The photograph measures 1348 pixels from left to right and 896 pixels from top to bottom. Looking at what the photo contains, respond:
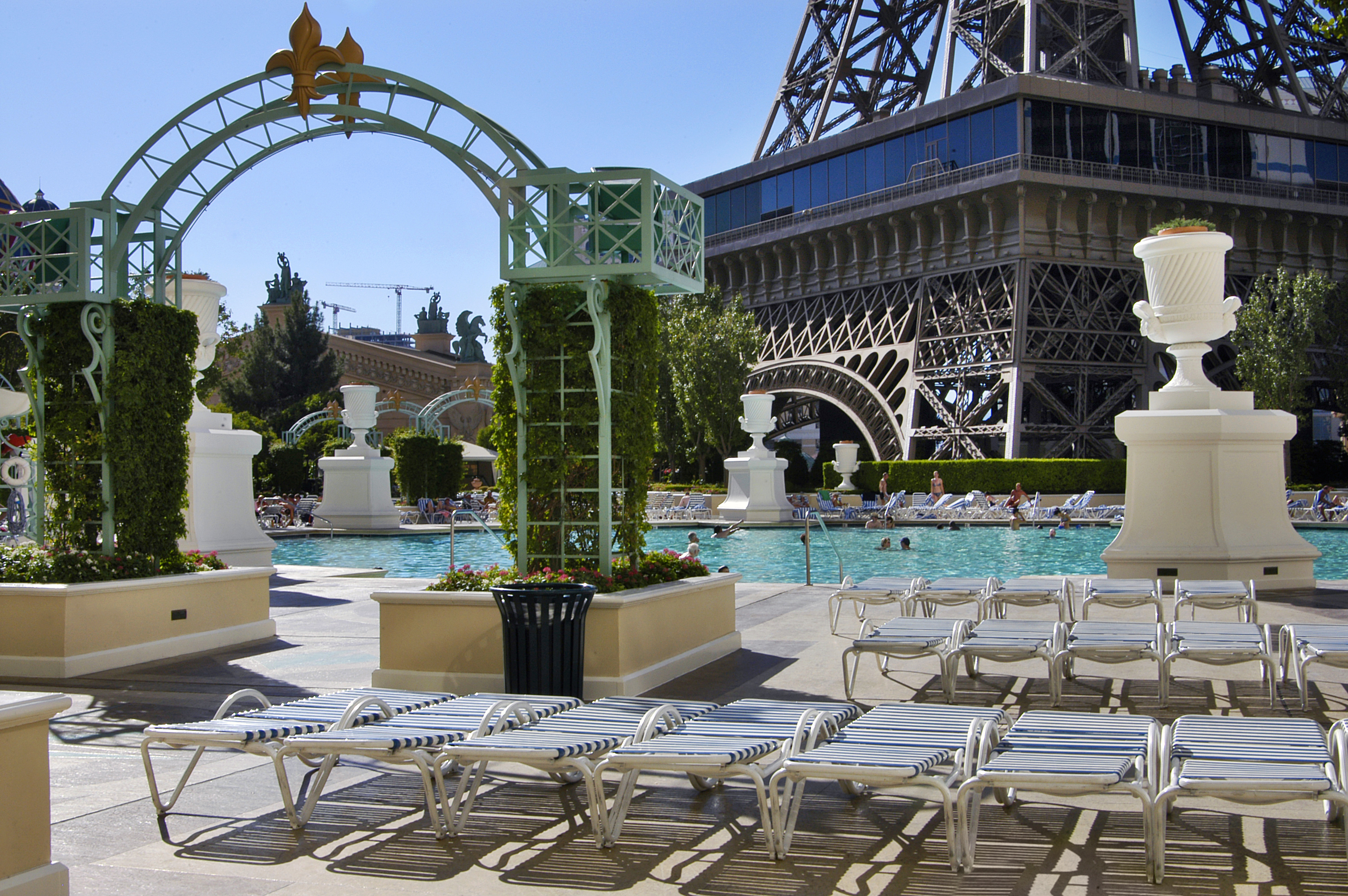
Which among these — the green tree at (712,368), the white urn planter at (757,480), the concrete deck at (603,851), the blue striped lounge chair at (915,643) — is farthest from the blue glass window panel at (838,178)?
the concrete deck at (603,851)

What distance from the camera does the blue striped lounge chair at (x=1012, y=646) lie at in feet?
24.8

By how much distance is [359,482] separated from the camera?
3130cm

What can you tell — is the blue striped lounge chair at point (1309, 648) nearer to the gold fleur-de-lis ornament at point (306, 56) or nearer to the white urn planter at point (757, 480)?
the gold fleur-de-lis ornament at point (306, 56)

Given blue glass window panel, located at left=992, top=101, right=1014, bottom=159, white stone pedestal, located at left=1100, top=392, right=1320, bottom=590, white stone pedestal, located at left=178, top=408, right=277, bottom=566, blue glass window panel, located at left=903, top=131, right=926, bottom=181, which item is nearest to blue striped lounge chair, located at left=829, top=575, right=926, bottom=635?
white stone pedestal, located at left=1100, top=392, right=1320, bottom=590

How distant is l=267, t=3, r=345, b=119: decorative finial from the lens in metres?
9.30

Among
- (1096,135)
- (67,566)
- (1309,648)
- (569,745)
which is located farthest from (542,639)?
(1096,135)

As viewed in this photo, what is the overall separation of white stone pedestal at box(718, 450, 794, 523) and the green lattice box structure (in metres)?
24.2

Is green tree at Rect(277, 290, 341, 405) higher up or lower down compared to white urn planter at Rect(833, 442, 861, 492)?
higher up

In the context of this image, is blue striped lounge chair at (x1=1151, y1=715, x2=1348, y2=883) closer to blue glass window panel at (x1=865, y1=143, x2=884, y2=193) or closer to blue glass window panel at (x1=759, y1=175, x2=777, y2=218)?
blue glass window panel at (x1=865, y1=143, x2=884, y2=193)

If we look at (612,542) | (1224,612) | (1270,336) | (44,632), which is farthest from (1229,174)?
(44,632)

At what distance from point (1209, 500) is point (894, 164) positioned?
34.9 m

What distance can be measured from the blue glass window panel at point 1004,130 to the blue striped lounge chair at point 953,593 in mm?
33217

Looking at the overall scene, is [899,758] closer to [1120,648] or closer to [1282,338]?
[1120,648]

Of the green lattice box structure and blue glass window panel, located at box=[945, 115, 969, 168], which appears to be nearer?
the green lattice box structure
